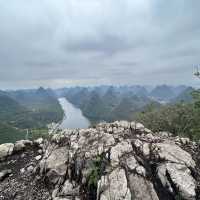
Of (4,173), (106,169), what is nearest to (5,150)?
(4,173)

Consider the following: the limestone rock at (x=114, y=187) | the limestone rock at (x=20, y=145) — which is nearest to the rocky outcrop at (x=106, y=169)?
the limestone rock at (x=114, y=187)

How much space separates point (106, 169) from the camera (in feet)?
29.8

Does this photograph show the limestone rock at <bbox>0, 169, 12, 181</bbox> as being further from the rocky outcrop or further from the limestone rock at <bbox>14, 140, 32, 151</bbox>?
the limestone rock at <bbox>14, 140, 32, 151</bbox>

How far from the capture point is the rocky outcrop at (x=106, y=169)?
8.12m

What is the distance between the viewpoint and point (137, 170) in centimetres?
885

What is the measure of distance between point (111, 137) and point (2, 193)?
21.4ft

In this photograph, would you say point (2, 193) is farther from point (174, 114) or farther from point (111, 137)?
point (174, 114)

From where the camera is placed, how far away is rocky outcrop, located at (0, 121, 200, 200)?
8.12m

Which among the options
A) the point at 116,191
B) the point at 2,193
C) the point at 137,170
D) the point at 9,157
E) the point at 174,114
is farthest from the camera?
the point at 174,114

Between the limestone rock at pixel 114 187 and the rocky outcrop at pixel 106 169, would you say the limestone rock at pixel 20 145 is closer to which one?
the rocky outcrop at pixel 106 169

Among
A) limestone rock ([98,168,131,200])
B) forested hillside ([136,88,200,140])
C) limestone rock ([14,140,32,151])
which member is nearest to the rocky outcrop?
limestone rock ([98,168,131,200])

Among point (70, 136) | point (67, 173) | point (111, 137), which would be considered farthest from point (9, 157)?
point (111, 137)

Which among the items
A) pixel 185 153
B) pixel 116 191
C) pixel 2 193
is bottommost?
pixel 2 193

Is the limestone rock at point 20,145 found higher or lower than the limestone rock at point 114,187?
higher
